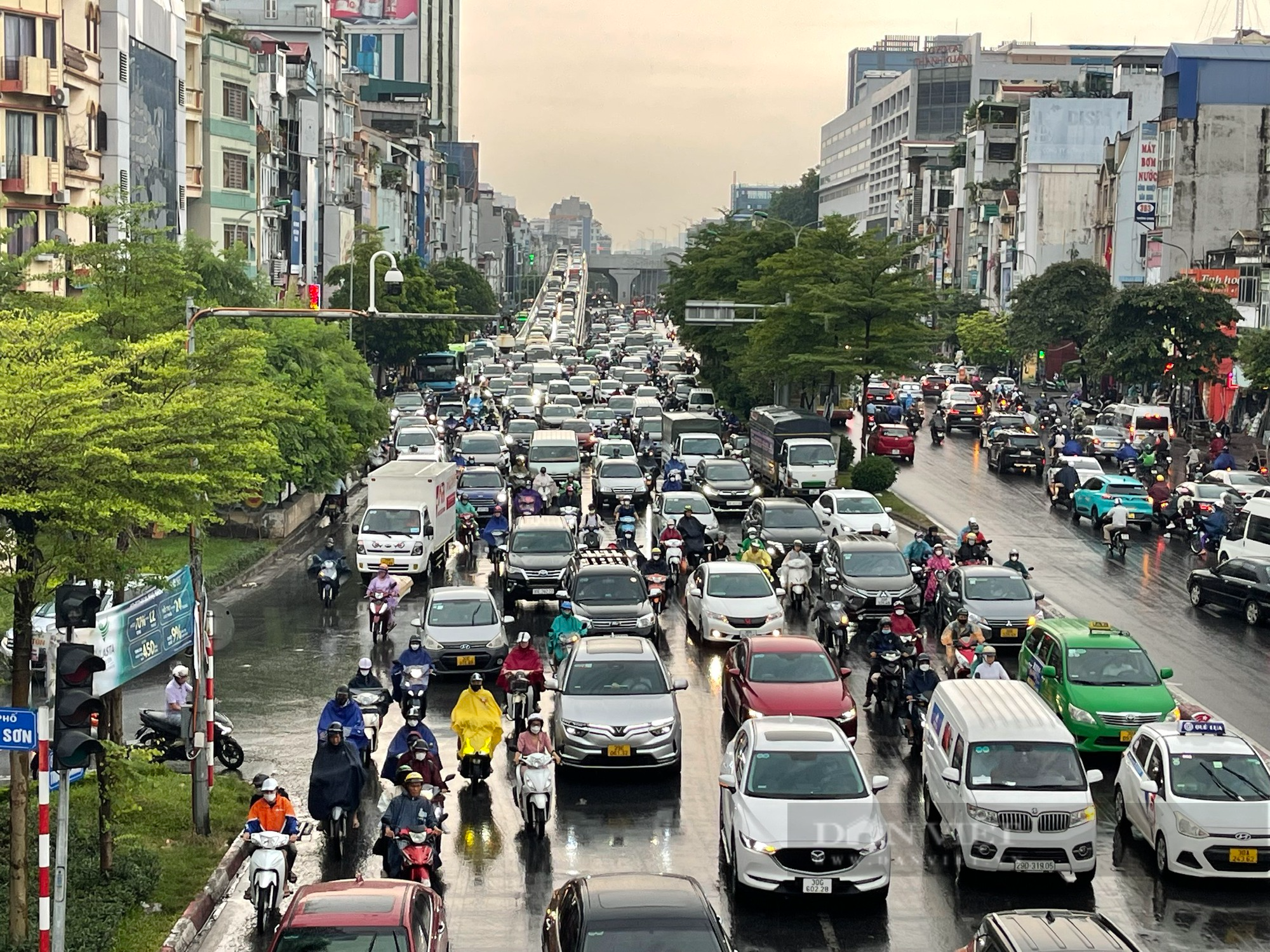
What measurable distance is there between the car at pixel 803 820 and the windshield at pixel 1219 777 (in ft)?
10.8

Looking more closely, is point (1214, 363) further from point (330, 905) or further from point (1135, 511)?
point (330, 905)

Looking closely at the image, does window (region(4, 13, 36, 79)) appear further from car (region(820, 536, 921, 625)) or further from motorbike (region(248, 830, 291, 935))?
motorbike (region(248, 830, 291, 935))

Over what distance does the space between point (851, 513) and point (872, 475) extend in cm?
1062

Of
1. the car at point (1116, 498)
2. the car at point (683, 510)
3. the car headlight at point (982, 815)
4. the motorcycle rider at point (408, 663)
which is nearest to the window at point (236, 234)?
the car at point (683, 510)

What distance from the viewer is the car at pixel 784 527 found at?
40.1 m

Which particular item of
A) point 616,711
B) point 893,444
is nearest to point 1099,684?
point 616,711

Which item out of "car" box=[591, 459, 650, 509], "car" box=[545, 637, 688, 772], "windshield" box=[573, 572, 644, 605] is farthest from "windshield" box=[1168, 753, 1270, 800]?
"car" box=[591, 459, 650, 509]

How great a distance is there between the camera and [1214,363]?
77.4 m

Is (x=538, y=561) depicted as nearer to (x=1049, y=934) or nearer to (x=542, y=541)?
(x=542, y=541)

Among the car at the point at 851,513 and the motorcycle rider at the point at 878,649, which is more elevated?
the car at the point at 851,513

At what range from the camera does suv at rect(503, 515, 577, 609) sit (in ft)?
115

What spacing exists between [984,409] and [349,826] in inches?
2527

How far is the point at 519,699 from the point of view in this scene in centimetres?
2422

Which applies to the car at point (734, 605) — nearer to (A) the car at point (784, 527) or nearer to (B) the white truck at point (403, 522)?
(A) the car at point (784, 527)
